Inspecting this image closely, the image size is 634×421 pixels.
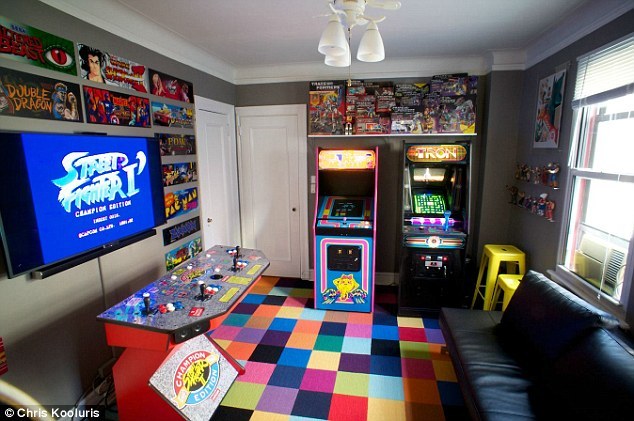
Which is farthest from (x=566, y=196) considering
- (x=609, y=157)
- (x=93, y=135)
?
(x=93, y=135)

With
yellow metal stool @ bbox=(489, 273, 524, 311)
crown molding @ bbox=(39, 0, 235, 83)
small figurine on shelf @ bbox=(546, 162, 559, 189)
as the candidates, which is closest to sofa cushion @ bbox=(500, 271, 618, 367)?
yellow metal stool @ bbox=(489, 273, 524, 311)

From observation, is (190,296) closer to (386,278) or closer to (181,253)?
(181,253)

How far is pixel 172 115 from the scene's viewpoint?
2.74 m

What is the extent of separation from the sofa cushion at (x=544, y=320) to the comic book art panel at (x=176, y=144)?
9.27 ft

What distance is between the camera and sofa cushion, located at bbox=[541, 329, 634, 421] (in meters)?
1.29

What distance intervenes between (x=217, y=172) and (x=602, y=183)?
324 centimetres

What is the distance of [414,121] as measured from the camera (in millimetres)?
3426

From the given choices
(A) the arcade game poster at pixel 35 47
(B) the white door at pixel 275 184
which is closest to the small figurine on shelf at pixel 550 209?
(B) the white door at pixel 275 184

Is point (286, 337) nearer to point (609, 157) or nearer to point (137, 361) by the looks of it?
point (137, 361)

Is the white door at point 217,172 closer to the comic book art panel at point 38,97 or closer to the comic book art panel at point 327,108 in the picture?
the comic book art panel at point 327,108

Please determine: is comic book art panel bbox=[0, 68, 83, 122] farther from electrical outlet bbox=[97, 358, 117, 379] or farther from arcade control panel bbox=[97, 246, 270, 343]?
electrical outlet bbox=[97, 358, 117, 379]

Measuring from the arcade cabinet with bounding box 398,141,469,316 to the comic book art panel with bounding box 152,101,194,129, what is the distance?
200 cm

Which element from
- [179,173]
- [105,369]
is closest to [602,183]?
[179,173]

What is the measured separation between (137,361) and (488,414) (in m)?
1.79
